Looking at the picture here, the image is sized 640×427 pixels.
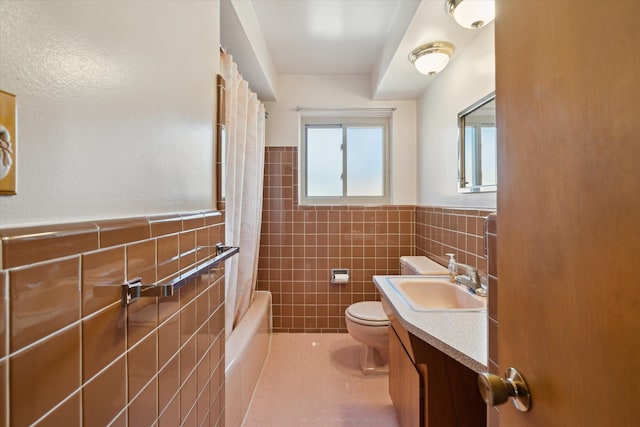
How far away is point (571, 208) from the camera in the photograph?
39 centimetres

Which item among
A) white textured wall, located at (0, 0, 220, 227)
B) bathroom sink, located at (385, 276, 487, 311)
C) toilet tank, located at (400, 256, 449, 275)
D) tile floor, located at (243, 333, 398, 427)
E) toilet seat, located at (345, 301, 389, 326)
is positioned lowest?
tile floor, located at (243, 333, 398, 427)

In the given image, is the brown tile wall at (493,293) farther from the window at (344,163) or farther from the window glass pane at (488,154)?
the window at (344,163)

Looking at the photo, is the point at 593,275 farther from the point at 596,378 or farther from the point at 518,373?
the point at 518,373

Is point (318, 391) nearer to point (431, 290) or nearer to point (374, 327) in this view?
point (374, 327)

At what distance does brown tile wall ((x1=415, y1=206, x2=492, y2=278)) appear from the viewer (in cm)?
153

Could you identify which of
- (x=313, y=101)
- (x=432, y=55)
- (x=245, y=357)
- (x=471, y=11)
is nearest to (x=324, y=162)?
(x=313, y=101)

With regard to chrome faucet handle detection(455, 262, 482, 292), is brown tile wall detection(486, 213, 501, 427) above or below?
above

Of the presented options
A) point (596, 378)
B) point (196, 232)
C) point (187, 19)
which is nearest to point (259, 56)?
point (187, 19)

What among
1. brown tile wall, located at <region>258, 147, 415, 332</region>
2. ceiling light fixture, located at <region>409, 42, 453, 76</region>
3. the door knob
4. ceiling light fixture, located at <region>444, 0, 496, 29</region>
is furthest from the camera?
brown tile wall, located at <region>258, 147, 415, 332</region>

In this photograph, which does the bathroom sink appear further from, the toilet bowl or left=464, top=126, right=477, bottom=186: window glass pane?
left=464, top=126, right=477, bottom=186: window glass pane

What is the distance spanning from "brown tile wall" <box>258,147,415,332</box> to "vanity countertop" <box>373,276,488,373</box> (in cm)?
130

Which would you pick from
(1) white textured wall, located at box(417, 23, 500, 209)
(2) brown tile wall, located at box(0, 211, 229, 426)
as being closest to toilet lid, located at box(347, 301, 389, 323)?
(1) white textured wall, located at box(417, 23, 500, 209)

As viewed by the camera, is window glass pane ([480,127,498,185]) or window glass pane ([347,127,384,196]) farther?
window glass pane ([347,127,384,196])

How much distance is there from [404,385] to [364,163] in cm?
196
